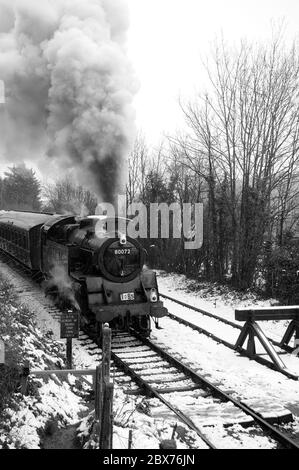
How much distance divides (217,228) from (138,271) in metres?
7.50

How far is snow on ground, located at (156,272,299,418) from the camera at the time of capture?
6.65 metres

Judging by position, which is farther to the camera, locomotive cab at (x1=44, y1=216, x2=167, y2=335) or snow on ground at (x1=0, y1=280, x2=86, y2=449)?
locomotive cab at (x1=44, y1=216, x2=167, y2=335)

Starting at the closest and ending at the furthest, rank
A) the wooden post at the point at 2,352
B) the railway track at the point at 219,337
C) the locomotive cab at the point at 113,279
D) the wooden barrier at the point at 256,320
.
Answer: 1. the wooden post at the point at 2,352
2. the railway track at the point at 219,337
3. the wooden barrier at the point at 256,320
4. the locomotive cab at the point at 113,279

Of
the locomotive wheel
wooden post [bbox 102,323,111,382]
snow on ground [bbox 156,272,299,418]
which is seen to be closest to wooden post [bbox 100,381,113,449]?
wooden post [bbox 102,323,111,382]

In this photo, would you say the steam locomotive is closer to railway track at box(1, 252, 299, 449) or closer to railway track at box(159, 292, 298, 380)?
railway track at box(1, 252, 299, 449)

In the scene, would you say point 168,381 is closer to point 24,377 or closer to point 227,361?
point 227,361

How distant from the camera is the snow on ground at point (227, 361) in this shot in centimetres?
665

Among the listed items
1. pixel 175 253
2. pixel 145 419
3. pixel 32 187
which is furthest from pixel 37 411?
pixel 32 187

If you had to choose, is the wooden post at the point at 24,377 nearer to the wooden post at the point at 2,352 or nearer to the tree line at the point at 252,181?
the wooden post at the point at 2,352

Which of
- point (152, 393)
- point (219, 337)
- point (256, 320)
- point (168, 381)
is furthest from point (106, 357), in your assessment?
point (219, 337)

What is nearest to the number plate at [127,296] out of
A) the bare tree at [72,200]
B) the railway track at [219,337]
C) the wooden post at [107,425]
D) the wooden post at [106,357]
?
the railway track at [219,337]

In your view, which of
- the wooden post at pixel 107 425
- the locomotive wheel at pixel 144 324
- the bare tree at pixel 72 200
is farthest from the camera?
the bare tree at pixel 72 200

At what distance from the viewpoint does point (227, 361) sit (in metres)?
8.14
